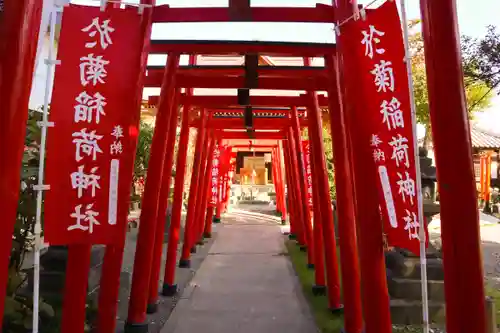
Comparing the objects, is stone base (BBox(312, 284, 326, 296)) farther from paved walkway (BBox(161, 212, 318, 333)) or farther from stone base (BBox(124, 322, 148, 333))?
stone base (BBox(124, 322, 148, 333))

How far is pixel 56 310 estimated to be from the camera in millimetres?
3740

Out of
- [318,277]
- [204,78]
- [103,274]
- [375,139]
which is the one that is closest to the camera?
[375,139]

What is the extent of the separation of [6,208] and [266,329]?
11.3 ft

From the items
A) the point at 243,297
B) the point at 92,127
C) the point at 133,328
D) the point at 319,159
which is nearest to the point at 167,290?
the point at 243,297

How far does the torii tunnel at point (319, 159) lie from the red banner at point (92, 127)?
34cm

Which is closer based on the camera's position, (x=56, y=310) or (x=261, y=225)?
(x=56, y=310)

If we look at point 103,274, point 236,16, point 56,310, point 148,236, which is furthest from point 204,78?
point 56,310

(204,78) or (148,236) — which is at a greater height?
(204,78)

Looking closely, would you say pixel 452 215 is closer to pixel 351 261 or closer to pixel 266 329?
pixel 351 261

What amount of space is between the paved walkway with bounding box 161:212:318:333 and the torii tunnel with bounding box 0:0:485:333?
0.50 meters

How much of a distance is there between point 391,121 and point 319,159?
8.39 ft

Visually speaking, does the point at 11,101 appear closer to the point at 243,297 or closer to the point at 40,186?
the point at 40,186

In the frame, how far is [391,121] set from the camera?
268cm

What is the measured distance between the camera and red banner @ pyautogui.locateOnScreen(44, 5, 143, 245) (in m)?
2.57
